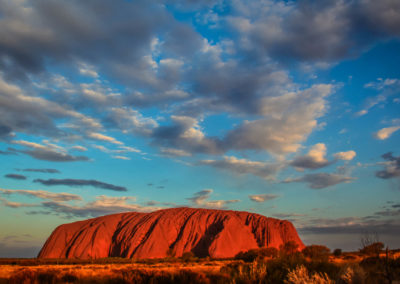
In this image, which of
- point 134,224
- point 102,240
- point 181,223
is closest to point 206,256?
point 181,223

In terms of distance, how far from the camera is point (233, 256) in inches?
2621

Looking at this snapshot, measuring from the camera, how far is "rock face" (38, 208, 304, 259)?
68.7 metres

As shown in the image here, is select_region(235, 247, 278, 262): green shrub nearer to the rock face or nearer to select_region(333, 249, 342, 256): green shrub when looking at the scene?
the rock face

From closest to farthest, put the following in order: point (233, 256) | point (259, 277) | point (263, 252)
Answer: point (259, 277) → point (263, 252) → point (233, 256)

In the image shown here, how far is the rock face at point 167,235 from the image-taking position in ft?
225

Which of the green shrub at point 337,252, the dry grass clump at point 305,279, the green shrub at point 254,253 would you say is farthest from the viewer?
the green shrub at point 337,252

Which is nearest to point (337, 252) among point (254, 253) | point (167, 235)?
point (254, 253)

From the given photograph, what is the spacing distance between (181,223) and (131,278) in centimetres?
6645

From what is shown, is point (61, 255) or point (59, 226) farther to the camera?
point (59, 226)

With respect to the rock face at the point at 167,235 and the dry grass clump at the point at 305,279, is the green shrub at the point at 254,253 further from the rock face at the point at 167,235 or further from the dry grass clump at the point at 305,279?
the dry grass clump at the point at 305,279

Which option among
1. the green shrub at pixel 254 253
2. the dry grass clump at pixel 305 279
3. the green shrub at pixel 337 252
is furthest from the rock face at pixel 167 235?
the dry grass clump at pixel 305 279

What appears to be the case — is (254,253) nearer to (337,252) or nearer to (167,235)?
(167,235)

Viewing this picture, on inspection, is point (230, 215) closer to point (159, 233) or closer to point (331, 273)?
point (159, 233)

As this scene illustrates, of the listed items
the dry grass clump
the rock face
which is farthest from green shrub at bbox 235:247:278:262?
the dry grass clump
